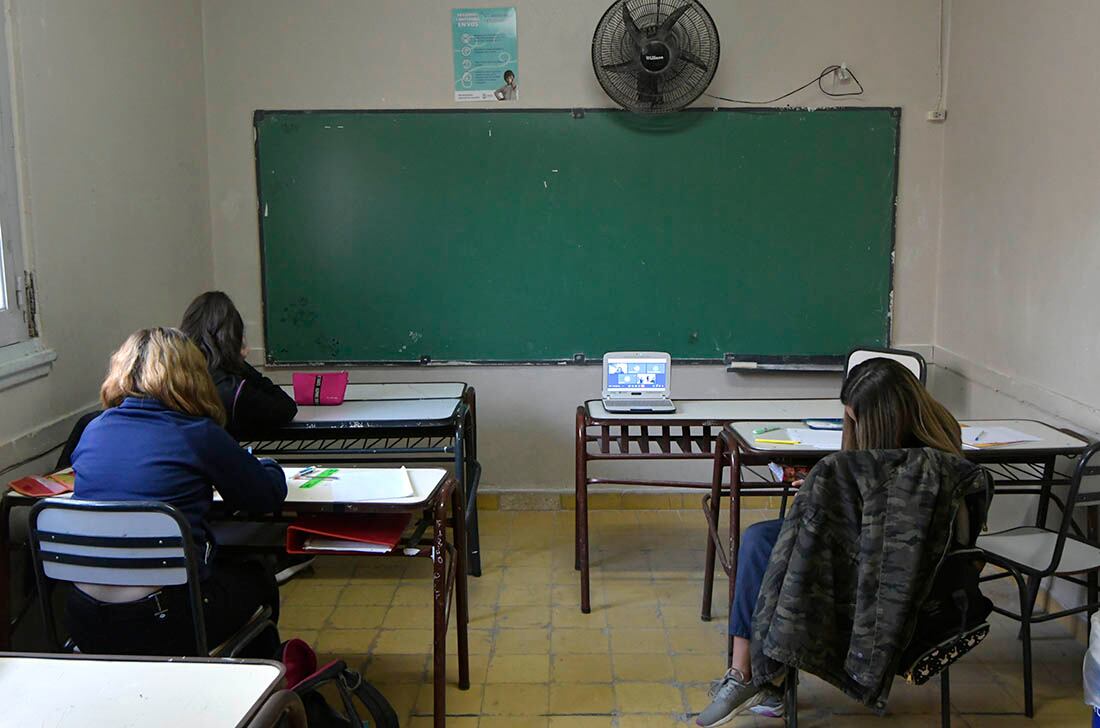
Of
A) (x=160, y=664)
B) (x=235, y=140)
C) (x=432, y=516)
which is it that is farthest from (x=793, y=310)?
(x=160, y=664)

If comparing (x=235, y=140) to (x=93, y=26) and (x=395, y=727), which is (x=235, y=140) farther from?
(x=395, y=727)

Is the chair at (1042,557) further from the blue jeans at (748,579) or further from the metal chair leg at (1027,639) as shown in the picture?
the blue jeans at (748,579)

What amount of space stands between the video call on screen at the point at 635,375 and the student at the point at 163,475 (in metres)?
1.55

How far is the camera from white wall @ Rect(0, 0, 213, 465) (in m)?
2.83

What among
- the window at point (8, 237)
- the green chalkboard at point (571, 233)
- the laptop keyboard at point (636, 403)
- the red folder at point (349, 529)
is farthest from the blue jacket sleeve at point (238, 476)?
the green chalkboard at point (571, 233)

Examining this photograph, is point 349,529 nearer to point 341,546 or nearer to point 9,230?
point 341,546

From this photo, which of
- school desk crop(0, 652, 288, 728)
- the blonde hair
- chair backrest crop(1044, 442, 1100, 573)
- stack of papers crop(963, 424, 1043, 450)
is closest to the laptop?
stack of papers crop(963, 424, 1043, 450)

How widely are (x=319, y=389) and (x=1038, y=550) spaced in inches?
100

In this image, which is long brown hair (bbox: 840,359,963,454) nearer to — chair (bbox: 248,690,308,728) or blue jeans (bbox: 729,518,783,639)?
blue jeans (bbox: 729,518,783,639)

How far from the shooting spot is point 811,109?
4258 millimetres

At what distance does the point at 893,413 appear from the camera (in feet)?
7.30

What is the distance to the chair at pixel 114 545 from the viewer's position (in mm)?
1979

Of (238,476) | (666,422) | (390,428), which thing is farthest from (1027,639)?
(238,476)

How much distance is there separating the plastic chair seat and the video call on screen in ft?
4.11
